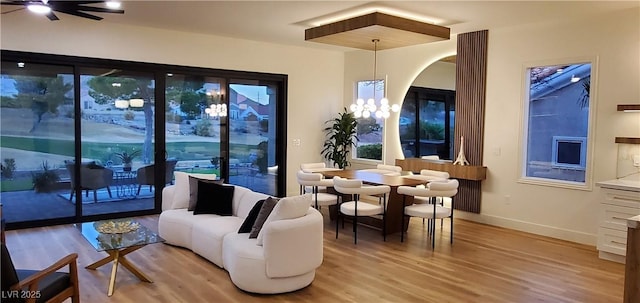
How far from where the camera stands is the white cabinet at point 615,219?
503 centimetres

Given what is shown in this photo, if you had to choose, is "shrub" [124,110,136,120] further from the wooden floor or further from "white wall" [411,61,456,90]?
"white wall" [411,61,456,90]

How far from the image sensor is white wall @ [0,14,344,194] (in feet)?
20.4

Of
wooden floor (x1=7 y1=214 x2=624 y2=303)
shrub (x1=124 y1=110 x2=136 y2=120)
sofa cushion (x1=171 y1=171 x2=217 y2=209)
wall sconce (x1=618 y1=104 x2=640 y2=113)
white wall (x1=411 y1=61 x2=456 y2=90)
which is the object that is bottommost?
wooden floor (x1=7 y1=214 x2=624 y2=303)

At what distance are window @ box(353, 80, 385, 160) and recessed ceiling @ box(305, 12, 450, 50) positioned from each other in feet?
A: 6.53

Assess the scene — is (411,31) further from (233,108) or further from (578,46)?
(233,108)

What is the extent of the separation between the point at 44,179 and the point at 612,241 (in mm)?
7295

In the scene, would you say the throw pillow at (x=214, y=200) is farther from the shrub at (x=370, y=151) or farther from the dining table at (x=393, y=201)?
the shrub at (x=370, y=151)

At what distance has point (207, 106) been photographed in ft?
25.8

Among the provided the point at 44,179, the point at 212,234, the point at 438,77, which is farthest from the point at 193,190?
the point at 438,77

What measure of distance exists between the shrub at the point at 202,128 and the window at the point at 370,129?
3005 millimetres

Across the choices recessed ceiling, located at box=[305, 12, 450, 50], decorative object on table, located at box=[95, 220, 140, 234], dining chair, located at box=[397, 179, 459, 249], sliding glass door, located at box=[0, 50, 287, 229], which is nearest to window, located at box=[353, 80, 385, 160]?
sliding glass door, located at box=[0, 50, 287, 229]

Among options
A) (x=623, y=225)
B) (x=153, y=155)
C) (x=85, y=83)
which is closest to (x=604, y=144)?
(x=623, y=225)

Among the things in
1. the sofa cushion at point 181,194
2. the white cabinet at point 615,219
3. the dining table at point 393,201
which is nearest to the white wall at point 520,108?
the white cabinet at point 615,219

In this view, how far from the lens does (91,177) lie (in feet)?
22.3
